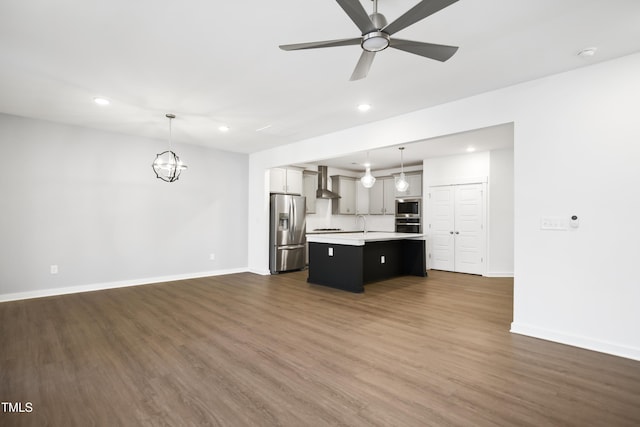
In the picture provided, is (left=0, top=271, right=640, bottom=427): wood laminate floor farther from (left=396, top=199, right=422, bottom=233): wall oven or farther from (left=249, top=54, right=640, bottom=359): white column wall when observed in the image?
(left=396, top=199, right=422, bottom=233): wall oven

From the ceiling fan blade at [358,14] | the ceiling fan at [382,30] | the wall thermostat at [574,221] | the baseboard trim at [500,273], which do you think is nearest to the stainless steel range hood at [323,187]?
the baseboard trim at [500,273]

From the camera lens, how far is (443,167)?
712 cm

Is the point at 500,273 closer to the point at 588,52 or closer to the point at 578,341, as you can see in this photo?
the point at 578,341

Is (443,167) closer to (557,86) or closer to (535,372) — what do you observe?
(557,86)

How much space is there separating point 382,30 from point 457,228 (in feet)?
19.4

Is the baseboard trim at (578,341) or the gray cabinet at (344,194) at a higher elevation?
the gray cabinet at (344,194)

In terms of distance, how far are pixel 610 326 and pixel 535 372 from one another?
1.03 meters

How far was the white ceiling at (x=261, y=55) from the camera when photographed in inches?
87.2

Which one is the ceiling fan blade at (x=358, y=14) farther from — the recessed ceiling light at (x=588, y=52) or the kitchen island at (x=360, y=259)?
the kitchen island at (x=360, y=259)

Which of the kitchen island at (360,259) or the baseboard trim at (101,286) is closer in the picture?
the baseboard trim at (101,286)

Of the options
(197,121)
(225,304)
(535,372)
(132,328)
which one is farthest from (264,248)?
(535,372)

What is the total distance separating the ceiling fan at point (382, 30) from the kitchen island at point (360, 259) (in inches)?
128

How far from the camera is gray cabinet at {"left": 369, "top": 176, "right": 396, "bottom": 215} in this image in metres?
8.55

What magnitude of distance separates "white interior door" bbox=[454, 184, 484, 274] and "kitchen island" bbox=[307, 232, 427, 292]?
111 centimetres
